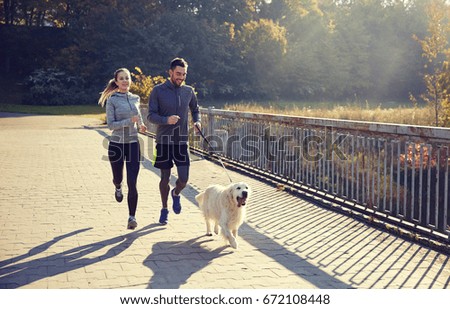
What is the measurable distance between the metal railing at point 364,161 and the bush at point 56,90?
4055 centimetres

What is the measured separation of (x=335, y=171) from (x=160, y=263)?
4.22 m

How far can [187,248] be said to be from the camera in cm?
642

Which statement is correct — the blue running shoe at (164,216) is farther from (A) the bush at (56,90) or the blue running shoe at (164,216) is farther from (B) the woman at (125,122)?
(A) the bush at (56,90)

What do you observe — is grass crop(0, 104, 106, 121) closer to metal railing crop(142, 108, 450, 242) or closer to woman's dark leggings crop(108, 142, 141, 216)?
metal railing crop(142, 108, 450, 242)

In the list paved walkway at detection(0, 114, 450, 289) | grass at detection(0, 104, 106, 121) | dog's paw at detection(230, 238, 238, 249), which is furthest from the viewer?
grass at detection(0, 104, 106, 121)

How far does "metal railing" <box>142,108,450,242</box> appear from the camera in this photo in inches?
267

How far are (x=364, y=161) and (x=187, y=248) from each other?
307 centimetres

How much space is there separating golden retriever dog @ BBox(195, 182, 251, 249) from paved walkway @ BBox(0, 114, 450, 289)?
22 centimetres

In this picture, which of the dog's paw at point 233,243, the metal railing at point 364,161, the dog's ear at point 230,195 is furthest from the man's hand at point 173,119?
the metal railing at point 364,161

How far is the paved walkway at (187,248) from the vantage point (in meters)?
5.21

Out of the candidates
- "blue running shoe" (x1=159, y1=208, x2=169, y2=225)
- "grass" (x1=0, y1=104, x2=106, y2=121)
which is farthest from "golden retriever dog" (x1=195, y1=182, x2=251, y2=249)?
"grass" (x1=0, y1=104, x2=106, y2=121)

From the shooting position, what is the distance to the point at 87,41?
2243 inches

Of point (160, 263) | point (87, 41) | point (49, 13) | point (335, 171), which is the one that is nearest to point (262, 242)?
point (160, 263)
